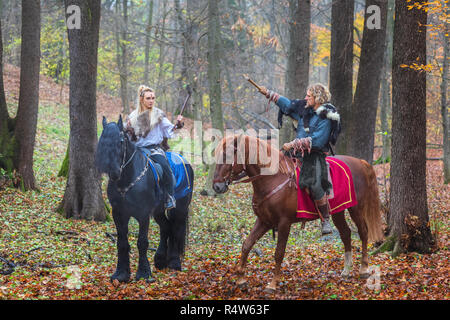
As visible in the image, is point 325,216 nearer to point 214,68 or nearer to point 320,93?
point 320,93

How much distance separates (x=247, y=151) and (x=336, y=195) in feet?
5.45

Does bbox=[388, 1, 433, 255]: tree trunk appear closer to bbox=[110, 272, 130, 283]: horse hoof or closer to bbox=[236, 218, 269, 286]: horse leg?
bbox=[236, 218, 269, 286]: horse leg

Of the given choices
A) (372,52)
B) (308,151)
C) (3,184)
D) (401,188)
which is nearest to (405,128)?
(401,188)

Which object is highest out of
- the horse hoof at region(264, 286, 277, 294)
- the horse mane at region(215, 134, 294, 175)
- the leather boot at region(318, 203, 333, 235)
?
the horse mane at region(215, 134, 294, 175)

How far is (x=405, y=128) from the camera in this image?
780cm

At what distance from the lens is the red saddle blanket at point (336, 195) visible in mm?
6570

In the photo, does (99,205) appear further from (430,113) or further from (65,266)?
(430,113)

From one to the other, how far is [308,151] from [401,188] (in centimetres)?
245

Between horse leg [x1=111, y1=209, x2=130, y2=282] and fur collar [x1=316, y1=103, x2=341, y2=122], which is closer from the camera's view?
fur collar [x1=316, y1=103, x2=341, y2=122]

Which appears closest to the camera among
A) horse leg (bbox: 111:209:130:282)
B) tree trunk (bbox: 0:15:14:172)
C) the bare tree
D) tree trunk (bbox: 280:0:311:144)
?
horse leg (bbox: 111:209:130:282)

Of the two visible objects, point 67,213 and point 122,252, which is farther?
point 67,213

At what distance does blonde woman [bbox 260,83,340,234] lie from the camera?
6.49 meters

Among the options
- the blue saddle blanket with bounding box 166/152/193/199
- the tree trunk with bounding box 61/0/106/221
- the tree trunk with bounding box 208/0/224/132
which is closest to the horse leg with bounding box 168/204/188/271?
the blue saddle blanket with bounding box 166/152/193/199

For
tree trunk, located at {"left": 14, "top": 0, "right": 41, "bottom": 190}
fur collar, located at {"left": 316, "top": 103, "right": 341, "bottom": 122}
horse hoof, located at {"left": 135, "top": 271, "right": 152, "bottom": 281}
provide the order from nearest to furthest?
fur collar, located at {"left": 316, "top": 103, "right": 341, "bottom": 122}
horse hoof, located at {"left": 135, "top": 271, "right": 152, "bottom": 281}
tree trunk, located at {"left": 14, "top": 0, "right": 41, "bottom": 190}
